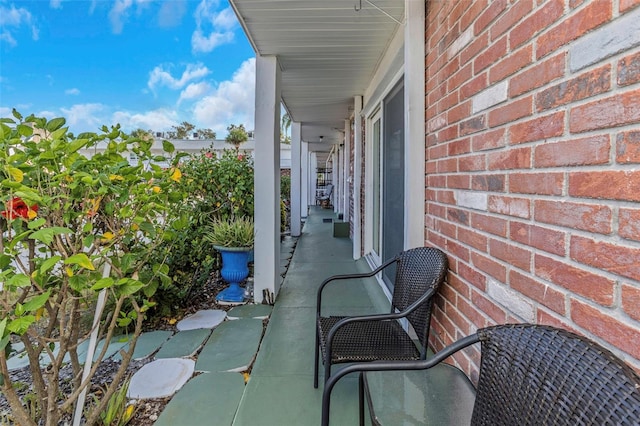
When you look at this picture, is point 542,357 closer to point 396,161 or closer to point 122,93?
point 396,161

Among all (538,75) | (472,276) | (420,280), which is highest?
(538,75)

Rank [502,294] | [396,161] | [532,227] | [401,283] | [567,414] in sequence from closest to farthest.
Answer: [567,414] < [532,227] < [502,294] < [401,283] < [396,161]

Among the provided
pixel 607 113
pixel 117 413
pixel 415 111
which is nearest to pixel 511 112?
pixel 607 113

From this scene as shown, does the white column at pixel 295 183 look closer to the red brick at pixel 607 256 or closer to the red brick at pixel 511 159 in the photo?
the red brick at pixel 511 159

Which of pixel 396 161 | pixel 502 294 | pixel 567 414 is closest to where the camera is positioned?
pixel 567 414

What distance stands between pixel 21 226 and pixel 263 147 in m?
2.48

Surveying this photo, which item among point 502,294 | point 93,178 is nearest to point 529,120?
point 502,294

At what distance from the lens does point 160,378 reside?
226 cm

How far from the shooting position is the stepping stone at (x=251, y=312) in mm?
3361

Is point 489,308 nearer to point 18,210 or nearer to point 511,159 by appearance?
point 511,159

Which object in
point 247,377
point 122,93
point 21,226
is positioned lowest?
point 247,377

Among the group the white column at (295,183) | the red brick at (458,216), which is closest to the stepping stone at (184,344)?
the red brick at (458,216)

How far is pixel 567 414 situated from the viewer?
0.76 meters

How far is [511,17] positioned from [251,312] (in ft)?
10.3
